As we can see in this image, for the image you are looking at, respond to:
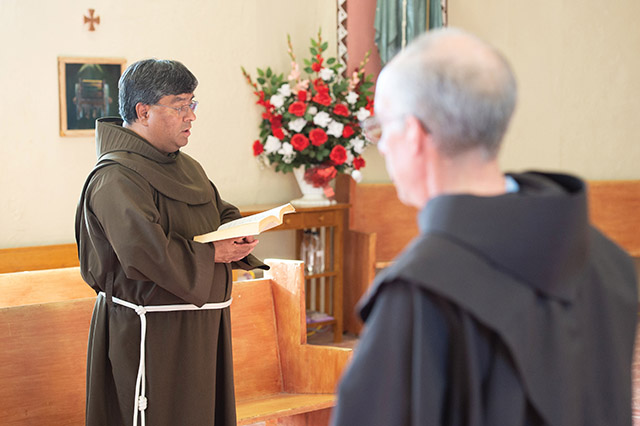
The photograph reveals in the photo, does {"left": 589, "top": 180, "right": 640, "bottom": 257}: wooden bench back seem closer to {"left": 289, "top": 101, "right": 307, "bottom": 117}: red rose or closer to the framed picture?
{"left": 289, "top": 101, "right": 307, "bottom": 117}: red rose

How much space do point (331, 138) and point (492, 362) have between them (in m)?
4.89

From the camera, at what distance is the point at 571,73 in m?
7.42

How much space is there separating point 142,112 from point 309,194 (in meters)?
3.40

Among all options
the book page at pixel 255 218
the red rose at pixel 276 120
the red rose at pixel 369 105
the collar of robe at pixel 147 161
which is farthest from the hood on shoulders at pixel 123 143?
the red rose at pixel 369 105

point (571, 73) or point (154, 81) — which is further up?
point (571, 73)

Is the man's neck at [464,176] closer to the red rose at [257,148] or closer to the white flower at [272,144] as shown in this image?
the white flower at [272,144]

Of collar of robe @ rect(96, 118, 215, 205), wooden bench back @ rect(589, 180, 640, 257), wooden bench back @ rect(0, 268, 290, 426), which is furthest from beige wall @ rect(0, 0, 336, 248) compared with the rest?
wooden bench back @ rect(589, 180, 640, 257)

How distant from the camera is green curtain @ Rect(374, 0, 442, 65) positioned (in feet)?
21.2

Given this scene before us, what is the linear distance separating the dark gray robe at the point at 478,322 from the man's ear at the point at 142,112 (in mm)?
1779

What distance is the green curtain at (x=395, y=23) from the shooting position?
6.45 metres

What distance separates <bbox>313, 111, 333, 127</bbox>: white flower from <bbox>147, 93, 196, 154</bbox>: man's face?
307 cm

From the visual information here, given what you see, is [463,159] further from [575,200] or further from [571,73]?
[571,73]

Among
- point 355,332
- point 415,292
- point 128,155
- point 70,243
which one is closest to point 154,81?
point 128,155

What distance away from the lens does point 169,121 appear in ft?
9.18
